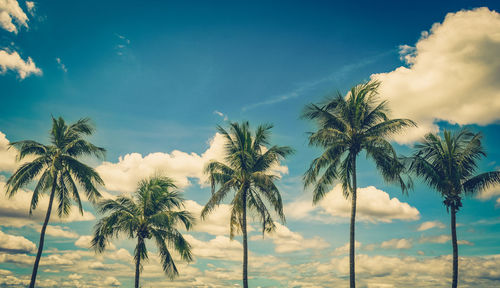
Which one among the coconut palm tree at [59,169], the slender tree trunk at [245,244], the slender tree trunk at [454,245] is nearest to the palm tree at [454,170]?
the slender tree trunk at [454,245]

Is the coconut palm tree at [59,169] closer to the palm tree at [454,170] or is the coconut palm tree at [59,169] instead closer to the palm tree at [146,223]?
the palm tree at [146,223]

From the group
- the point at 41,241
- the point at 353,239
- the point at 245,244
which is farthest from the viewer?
the point at 245,244

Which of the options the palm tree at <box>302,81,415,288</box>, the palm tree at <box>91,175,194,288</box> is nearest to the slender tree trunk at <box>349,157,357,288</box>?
the palm tree at <box>302,81,415,288</box>

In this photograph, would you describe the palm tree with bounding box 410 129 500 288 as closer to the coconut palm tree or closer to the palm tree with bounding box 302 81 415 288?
the palm tree with bounding box 302 81 415 288

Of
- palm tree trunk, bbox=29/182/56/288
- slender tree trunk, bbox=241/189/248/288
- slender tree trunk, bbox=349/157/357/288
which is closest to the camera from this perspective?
slender tree trunk, bbox=349/157/357/288

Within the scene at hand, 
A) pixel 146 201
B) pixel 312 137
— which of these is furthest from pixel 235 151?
pixel 146 201

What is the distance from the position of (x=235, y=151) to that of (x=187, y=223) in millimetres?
6897

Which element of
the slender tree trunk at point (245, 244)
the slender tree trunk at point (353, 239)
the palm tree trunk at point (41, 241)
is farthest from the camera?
the slender tree trunk at point (245, 244)

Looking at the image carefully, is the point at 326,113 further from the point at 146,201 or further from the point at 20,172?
the point at 20,172

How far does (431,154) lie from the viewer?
86.1ft

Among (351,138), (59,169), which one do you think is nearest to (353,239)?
(351,138)

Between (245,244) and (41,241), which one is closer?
(41,241)

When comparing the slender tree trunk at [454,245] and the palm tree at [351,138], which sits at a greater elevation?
the palm tree at [351,138]

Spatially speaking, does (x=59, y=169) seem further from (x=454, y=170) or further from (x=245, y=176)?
(x=454, y=170)
